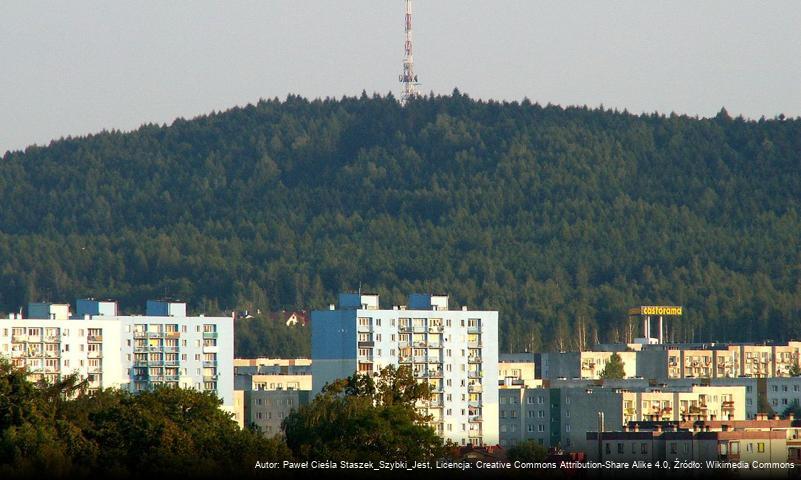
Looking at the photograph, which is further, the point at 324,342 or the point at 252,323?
the point at 252,323

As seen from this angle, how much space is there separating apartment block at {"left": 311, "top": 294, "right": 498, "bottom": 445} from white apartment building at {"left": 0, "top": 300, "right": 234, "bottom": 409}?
21.5 feet

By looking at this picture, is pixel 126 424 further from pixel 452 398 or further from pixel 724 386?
pixel 724 386

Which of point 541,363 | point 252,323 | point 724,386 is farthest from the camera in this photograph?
point 252,323

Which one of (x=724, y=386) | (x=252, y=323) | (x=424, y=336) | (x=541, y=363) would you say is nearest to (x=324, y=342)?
(x=424, y=336)

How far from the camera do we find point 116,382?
10988cm

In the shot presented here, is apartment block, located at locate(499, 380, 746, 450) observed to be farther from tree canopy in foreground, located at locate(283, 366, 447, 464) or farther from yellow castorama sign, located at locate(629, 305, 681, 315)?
yellow castorama sign, located at locate(629, 305, 681, 315)

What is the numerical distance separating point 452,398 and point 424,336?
3.65 m

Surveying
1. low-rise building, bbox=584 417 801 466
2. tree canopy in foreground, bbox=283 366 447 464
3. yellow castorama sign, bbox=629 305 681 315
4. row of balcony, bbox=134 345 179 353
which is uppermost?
yellow castorama sign, bbox=629 305 681 315

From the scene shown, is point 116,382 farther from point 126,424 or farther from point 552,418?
point 126,424

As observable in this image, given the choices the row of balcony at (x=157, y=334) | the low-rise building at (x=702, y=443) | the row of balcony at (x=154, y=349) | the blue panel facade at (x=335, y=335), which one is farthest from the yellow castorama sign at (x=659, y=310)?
the low-rise building at (x=702, y=443)

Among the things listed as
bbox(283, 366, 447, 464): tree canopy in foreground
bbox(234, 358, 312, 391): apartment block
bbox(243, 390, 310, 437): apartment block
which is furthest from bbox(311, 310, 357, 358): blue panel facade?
bbox(283, 366, 447, 464): tree canopy in foreground

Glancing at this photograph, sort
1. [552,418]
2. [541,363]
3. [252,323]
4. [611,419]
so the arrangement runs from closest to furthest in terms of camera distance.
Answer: [611,419] → [552,418] → [541,363] → [252,323]

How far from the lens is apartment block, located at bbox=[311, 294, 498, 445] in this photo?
108688mm

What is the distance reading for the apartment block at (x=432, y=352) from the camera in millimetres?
108688
